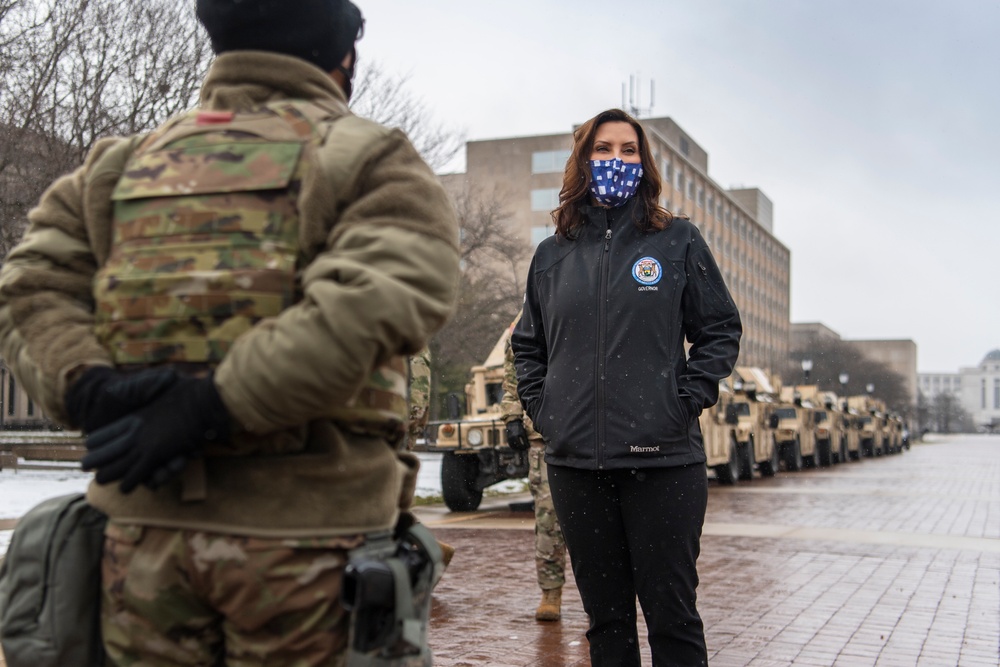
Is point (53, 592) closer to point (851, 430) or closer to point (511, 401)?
point (511, 401)

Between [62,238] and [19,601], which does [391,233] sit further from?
[19,601]

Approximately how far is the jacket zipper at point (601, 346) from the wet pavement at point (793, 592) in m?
1.94

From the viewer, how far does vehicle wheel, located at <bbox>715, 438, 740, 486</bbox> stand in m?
19.1

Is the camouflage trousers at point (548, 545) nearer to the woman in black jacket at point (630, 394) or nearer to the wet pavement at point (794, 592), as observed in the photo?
the wet pavement at point (794, 592)

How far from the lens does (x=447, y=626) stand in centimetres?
598

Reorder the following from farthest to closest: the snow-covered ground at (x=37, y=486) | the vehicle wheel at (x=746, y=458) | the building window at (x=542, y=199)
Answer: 1. the building window at (x=542, y=199)
2. the vehicle wheel at (x=746, y=458)
3. the snow-covered ground at (x=37, y=486)

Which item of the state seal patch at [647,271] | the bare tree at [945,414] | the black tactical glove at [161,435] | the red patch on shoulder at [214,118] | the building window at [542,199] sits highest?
the building window at [542,199]

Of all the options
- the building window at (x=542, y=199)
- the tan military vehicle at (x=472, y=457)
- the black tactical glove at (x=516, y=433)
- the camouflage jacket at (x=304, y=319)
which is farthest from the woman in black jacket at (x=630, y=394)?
the building window at (x=542, y=199)

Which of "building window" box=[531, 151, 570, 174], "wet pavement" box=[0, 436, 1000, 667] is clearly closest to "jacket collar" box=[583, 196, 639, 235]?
"wet pavement" box=[0, 436, 1000, 667]

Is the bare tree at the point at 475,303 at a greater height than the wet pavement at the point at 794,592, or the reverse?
the bare tree at the point at 475,303

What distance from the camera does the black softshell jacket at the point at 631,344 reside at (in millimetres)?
3416

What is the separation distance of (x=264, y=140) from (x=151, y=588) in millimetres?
787

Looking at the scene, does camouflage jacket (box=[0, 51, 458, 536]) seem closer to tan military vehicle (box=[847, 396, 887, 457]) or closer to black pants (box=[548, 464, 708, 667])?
black pants (box=[548, 464, 708, 667])

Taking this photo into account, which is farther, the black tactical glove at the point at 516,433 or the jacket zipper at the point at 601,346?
the black tactical glove at the point at 516,433
